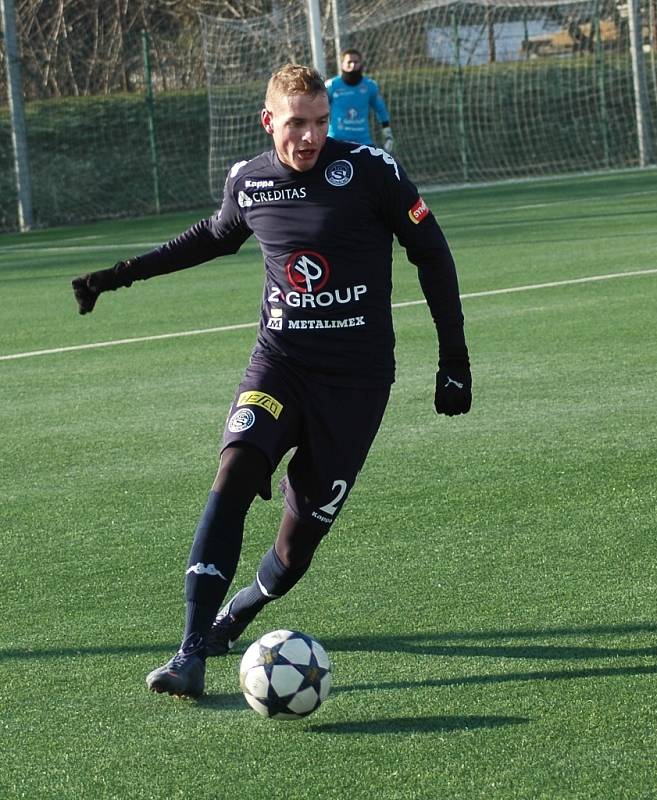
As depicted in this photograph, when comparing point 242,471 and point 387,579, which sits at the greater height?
point 242,471

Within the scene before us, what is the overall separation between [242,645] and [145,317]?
7.97m

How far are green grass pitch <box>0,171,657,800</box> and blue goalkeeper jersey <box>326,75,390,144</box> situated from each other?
870 centimetres

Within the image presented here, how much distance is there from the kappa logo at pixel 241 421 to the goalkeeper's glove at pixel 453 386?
2.04 feet

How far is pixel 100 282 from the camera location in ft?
17.2

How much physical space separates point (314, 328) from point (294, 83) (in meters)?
0.76

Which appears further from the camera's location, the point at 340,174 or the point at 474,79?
the point at 474,79

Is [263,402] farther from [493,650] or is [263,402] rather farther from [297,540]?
[493,650]

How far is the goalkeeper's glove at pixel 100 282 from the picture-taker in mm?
5215

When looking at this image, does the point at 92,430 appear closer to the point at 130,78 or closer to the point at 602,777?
the point at 602,777

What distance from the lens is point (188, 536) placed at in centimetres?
605

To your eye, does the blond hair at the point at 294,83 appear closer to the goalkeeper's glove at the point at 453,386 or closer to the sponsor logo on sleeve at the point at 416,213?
the sponsor logo on sleeve at the point at 416,213

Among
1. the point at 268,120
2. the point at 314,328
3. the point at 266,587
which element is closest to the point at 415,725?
the point at 266,587

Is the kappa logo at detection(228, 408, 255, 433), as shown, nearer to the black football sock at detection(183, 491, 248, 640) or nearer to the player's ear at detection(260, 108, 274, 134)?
the black football sock at detection(183, 491, 248, 640)

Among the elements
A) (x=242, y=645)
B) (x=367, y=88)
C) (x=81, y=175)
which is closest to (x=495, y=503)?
(x=242, y=645)
